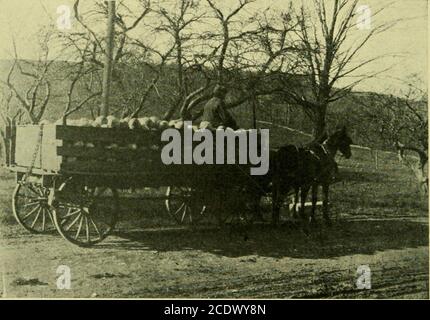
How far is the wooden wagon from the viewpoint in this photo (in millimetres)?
7012

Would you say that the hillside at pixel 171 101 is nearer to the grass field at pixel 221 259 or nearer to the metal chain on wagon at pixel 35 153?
the grass field at pixel 221 259

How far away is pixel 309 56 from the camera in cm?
1033

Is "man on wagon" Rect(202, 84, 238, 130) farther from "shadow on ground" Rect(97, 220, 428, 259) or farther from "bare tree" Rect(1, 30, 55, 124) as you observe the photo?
"bare tree" Rect(1, 30, 55, 124)

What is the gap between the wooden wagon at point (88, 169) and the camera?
23.0 ft

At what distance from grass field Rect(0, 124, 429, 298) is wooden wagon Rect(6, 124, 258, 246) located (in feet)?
1.66

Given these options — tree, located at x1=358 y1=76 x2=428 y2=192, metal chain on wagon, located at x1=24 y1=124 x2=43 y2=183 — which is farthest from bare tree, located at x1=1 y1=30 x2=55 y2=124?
tree, located at x1=358 y1=76 x2=428 y2=192

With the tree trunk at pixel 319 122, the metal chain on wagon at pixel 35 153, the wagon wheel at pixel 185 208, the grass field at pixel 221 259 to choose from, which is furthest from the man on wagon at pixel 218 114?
the tree trunk at pixel 319 122

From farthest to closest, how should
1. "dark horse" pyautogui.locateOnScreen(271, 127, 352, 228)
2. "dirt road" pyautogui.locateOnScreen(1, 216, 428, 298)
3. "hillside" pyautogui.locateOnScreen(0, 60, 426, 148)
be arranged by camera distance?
"hillside" pyautogui.locateOnScreen(0, 60, 426, 148), "dark horse" pyautogui.locateOnScreen(271, 127, 352, 228), "dirt road" pyautogui.locateOnScreen(1, 216, 428, 298)

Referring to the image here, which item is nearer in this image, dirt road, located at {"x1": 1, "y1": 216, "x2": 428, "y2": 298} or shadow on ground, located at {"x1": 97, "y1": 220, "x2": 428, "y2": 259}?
dirt road, located at {"x1": 1, "y1": 216, "x2": 428, "y2": 298}

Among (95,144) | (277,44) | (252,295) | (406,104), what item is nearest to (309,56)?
(277,44)

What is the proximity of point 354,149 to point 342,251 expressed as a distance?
192 inches

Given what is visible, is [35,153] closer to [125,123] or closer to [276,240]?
[125,123]

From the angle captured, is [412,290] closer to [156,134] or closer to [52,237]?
[156,134]

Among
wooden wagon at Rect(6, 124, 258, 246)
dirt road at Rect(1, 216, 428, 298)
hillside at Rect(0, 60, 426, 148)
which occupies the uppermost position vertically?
hillside at Rect(0, 60, 426, 148)
